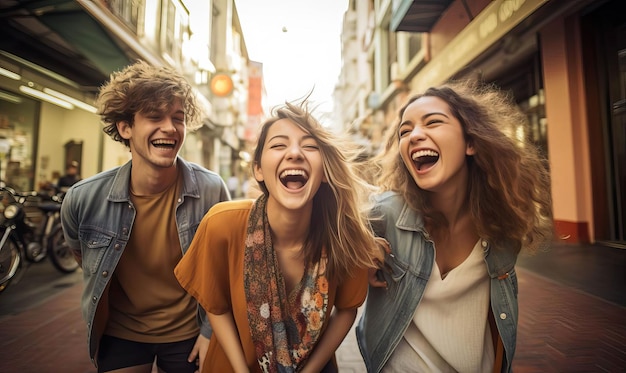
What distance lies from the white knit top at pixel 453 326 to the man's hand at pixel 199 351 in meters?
1.10

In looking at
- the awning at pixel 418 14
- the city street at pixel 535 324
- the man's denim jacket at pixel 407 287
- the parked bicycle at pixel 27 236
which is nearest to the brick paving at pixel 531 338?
the city street at pixel 535 324

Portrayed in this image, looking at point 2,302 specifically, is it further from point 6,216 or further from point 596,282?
point 596,282

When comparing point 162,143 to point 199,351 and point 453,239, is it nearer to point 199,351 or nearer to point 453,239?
point 199,351

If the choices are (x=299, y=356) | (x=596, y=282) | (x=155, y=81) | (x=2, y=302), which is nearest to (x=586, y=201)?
(x=596, y=282)

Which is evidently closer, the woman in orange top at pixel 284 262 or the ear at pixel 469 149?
the woman in orange top at pixel 284 262

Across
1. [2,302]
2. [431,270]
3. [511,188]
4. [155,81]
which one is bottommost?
[2,302]

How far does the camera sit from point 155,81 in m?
2.00

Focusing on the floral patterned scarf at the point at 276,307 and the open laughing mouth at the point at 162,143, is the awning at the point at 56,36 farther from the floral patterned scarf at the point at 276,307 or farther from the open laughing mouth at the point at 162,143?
the floral patterned scarf at the point at 276,307

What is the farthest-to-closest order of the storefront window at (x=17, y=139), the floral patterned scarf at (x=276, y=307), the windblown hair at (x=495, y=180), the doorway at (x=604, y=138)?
the storefront window at (x=17, y=139) < the doorway at (x=604, y=138) < the windblown hair at (x=495, y=180) < the floral patterned scarf at (x=276, y=307)

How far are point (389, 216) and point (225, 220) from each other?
950 mm

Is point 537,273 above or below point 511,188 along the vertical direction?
below

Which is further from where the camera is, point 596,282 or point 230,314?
point 596,282

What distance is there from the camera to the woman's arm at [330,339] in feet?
5.47

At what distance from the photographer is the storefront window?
23.4 feet
